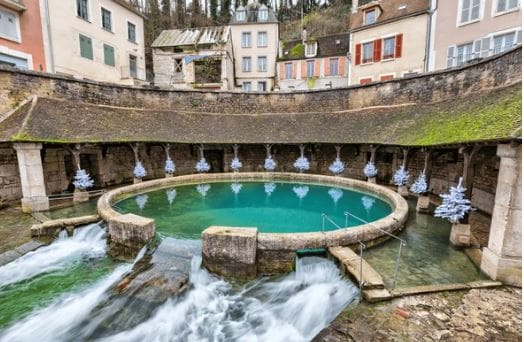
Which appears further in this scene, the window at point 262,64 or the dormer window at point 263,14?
the window at point 262,64

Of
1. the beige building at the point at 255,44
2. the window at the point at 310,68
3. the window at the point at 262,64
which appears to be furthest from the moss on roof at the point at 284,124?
the window at the point at 262,64

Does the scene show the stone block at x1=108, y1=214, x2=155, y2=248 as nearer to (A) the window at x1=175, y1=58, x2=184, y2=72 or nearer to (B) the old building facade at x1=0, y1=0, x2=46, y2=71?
(B) the old building facade at x1=0, y1=0, x2=46, y2=71

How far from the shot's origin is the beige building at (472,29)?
1146 cm

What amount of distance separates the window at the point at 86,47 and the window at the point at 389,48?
17.7 meters

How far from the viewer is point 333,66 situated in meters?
19.7

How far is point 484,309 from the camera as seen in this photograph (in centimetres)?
360

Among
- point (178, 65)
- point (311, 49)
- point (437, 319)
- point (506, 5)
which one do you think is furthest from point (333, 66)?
point (437, 319)

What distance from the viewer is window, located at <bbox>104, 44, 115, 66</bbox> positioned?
15.7 meters

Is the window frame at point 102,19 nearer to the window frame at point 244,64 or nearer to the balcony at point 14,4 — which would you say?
the balcony at point 14,4

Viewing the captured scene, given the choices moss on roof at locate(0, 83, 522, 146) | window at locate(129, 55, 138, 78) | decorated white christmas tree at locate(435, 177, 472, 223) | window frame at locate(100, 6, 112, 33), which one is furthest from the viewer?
→ window at locate(129, 55, 138, 78)

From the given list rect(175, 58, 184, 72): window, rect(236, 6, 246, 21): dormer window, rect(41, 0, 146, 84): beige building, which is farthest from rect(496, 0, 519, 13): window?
rect(41, 0, 146, 84): beige building

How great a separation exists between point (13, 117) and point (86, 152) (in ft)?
9.24

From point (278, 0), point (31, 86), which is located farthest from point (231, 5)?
point (31, 86)

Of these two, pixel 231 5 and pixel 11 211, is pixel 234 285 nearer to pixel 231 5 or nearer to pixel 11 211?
pixel 11 211
